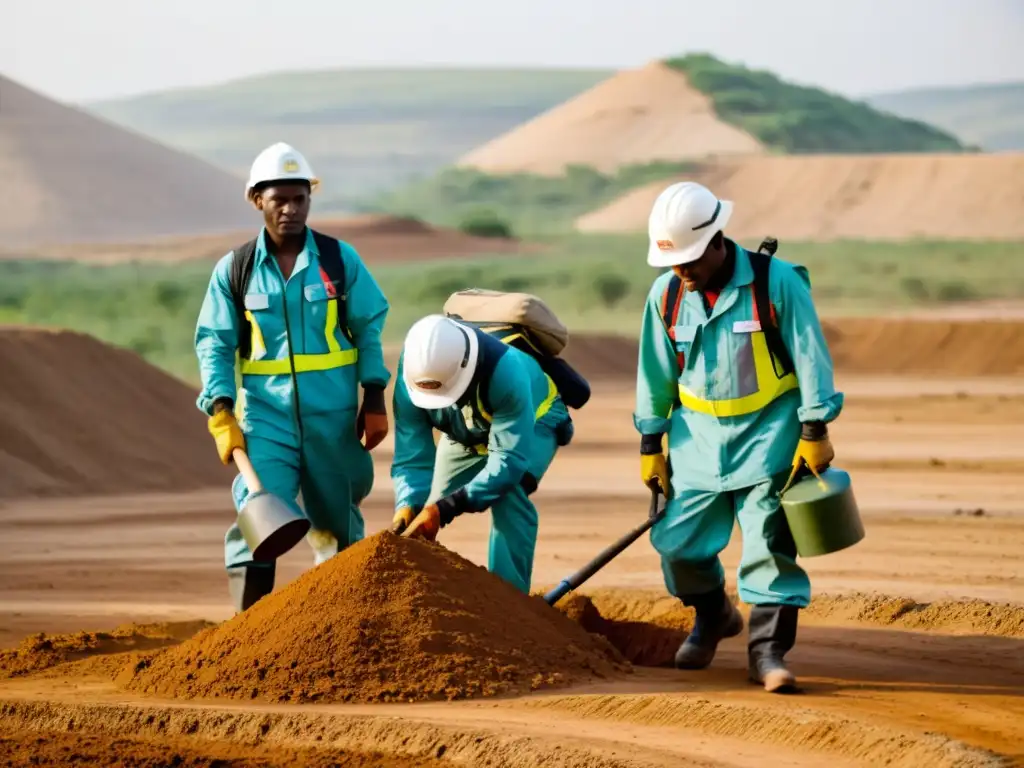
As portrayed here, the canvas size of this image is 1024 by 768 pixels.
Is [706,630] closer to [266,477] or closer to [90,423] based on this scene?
[266,477]

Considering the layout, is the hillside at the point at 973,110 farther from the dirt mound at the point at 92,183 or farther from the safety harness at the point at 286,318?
the safety harness at the point at 286,318

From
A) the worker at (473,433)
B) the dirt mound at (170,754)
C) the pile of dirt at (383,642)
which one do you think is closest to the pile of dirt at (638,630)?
the worker at (473,433)

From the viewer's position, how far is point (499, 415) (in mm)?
8375

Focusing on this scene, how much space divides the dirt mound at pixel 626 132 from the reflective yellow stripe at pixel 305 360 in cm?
7897

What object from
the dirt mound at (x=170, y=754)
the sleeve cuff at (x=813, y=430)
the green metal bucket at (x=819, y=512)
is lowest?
the dirt mound at (x=170, y=754)

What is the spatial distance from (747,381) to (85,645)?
3673 mm

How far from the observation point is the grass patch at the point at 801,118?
90125mm

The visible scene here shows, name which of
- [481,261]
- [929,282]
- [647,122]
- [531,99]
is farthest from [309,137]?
[929,282]

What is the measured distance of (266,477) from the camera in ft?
28.4

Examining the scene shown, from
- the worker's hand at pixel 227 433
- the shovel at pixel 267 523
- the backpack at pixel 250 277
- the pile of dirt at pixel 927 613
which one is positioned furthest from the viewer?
the pile of dirt at pixel 927 613

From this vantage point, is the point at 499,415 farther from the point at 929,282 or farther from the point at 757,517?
the point at 929,282

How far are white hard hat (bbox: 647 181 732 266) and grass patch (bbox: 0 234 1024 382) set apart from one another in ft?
73.6

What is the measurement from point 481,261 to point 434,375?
4433 cm

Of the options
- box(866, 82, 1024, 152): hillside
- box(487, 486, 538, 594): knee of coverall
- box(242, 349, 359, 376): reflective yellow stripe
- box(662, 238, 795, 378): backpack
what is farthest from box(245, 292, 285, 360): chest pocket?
box(866, 82, 1024, 152): hillside
